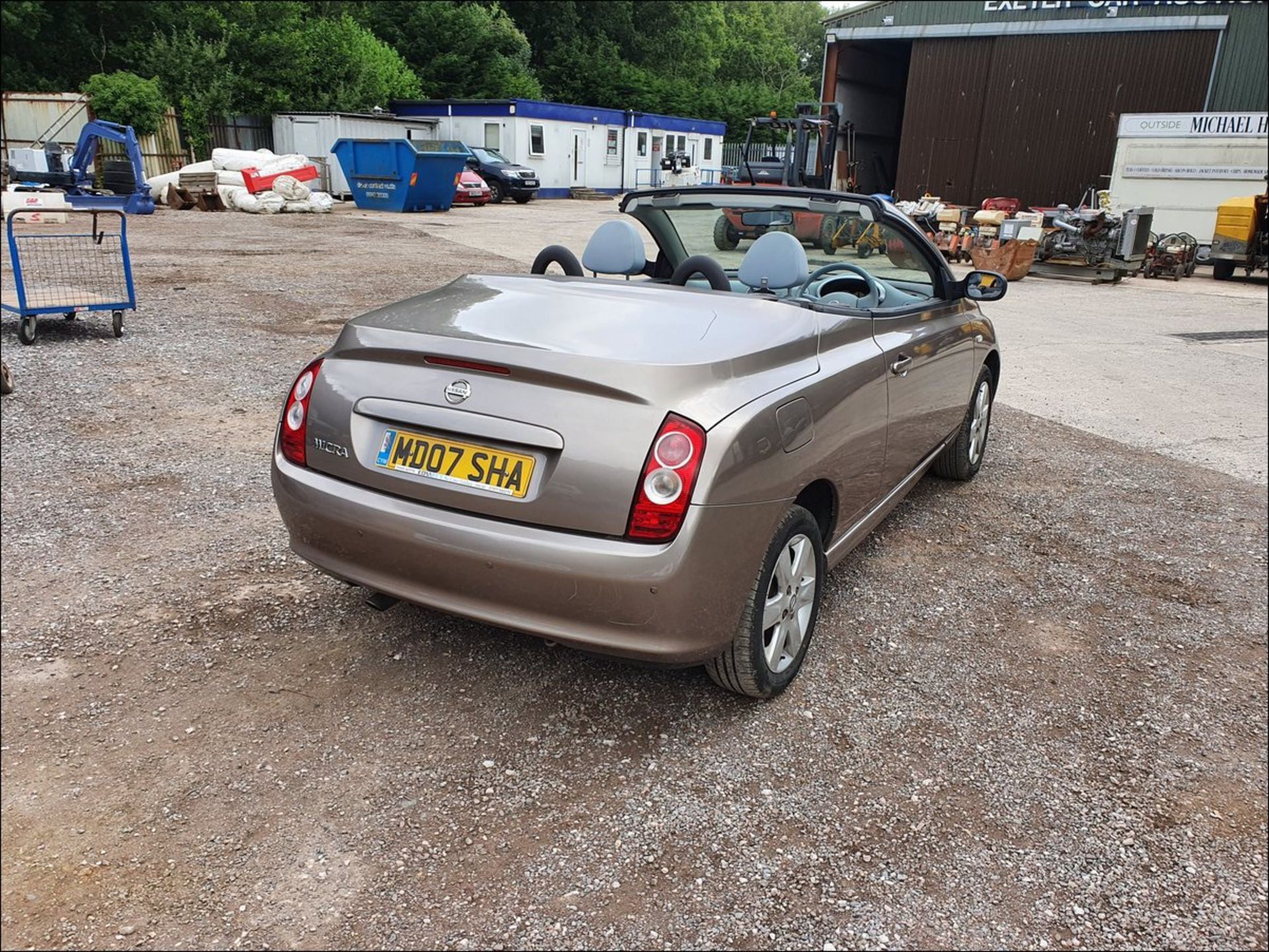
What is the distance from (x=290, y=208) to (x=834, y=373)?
22147 millimetres

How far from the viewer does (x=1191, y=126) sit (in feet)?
58.3

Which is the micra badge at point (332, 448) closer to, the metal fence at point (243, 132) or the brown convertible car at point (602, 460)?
the brown convertible car at point (602, 460)

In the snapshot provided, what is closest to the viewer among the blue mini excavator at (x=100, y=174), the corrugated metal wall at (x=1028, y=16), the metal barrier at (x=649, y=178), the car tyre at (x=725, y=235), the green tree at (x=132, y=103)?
the car tyre at (x=725, y=235)

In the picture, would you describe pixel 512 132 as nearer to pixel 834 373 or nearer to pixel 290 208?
pixel 290 208

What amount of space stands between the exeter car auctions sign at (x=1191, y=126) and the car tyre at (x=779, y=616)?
17.5 metres

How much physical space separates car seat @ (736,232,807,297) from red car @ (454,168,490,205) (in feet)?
81.1

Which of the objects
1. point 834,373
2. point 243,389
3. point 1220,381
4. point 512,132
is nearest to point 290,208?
point 512,132

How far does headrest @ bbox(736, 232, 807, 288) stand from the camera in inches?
134

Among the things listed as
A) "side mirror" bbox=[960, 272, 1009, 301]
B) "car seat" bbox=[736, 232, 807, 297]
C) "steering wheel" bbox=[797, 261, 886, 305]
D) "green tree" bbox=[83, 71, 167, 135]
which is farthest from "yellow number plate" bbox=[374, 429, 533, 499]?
"green tree" bbox=[83, 71, 167, 135]

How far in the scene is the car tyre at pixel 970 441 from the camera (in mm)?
4805

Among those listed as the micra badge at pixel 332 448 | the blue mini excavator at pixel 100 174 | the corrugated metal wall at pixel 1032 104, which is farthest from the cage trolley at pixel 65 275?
the corrugated metal wall at pixel 1032 104

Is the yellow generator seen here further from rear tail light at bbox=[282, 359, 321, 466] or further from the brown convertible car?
rear tail light at bbox=[282, 359, 321, 466]

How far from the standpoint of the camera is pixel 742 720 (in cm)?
283

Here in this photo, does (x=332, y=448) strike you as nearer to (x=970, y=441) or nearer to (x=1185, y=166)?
(x=970, y=441)
